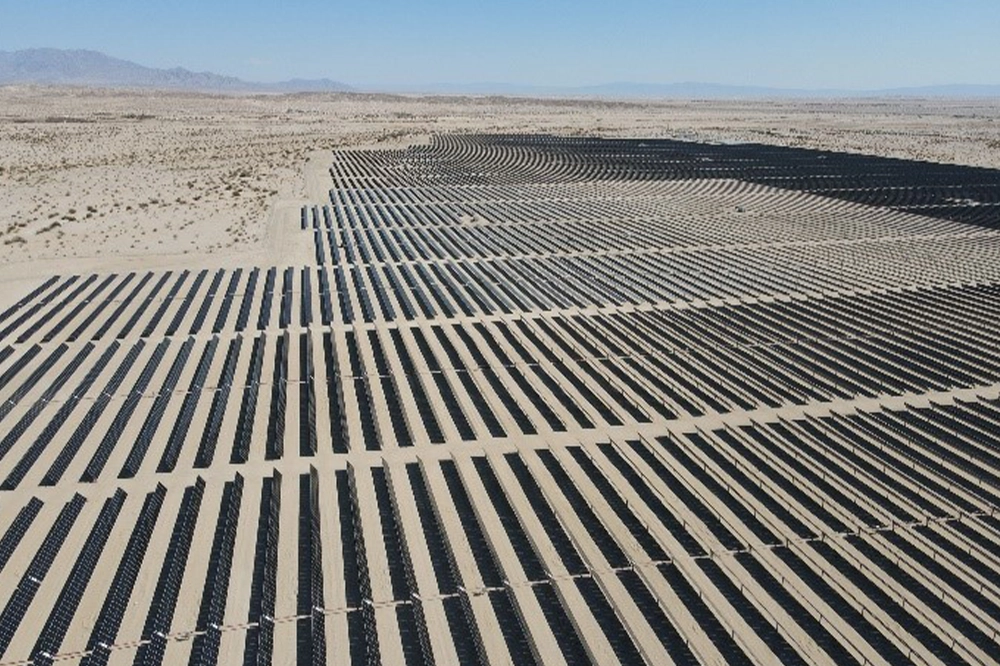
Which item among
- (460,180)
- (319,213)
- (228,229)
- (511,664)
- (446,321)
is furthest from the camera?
(460,180)

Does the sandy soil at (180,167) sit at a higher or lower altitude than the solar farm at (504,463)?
higher

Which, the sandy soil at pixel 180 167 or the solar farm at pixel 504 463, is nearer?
the solar farm at pixel 504 463

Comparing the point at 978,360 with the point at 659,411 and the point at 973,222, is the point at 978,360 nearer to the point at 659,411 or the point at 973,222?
the point at 659,411

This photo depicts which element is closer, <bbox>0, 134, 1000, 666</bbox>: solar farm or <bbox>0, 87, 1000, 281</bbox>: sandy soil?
<bbox>0, 134, 1000, 666</bbox>: solar farm

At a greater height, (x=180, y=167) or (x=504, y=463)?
(x=180, y=167)

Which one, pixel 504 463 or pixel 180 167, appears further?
pixel 180 167

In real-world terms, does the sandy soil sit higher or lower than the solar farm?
higher

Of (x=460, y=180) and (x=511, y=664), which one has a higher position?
(x=460, y=180)

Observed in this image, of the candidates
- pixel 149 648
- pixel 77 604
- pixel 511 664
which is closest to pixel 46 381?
pixel 77 604
